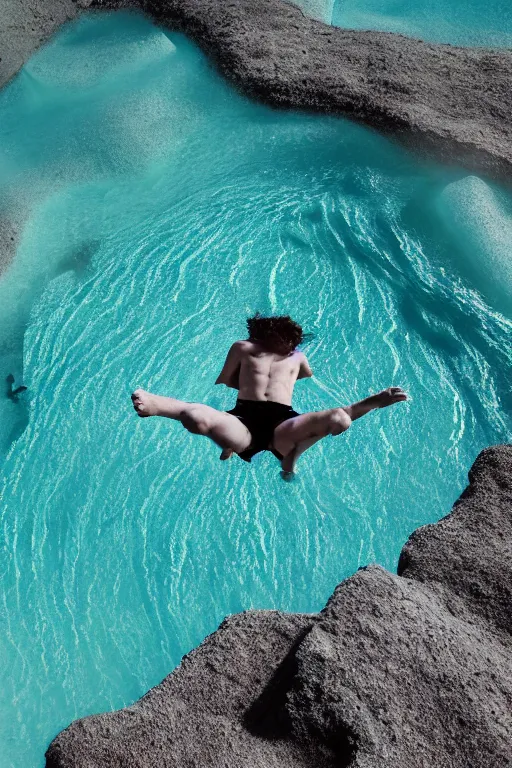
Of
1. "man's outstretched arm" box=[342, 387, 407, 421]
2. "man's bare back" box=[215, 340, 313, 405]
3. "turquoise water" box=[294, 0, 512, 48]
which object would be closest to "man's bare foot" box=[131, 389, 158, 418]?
"man's bare back" box=[215, 340, 313, 405]

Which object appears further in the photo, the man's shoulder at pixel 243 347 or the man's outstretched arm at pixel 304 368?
the man's outstretched arm at pixel 304 368

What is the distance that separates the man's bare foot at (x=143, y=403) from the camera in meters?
3.59

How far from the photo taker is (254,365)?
4359 mm

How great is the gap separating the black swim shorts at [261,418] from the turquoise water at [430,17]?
17.9ft

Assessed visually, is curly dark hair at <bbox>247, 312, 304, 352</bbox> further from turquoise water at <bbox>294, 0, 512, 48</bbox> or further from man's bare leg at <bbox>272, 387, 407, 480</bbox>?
turquoise water at <bbox>294, 0, 512, 48</bbox>

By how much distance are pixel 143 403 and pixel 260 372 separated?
0.95m

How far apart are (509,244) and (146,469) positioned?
3.33 meters

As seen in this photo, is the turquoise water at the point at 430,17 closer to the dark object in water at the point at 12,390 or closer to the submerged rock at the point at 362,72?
the submerged rock at the point at 362,72

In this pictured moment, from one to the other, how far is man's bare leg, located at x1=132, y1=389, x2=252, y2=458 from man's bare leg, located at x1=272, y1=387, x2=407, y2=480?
0.70 ft

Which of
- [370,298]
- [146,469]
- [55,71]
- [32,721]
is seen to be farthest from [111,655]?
[55,71]

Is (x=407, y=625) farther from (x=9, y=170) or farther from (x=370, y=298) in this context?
(x=9, y=170)

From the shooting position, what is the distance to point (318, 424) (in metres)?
3.76

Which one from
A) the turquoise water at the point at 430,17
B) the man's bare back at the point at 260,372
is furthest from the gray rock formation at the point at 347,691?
the turquoise water at the point at 430,17

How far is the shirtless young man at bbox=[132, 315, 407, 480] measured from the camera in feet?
12.2
